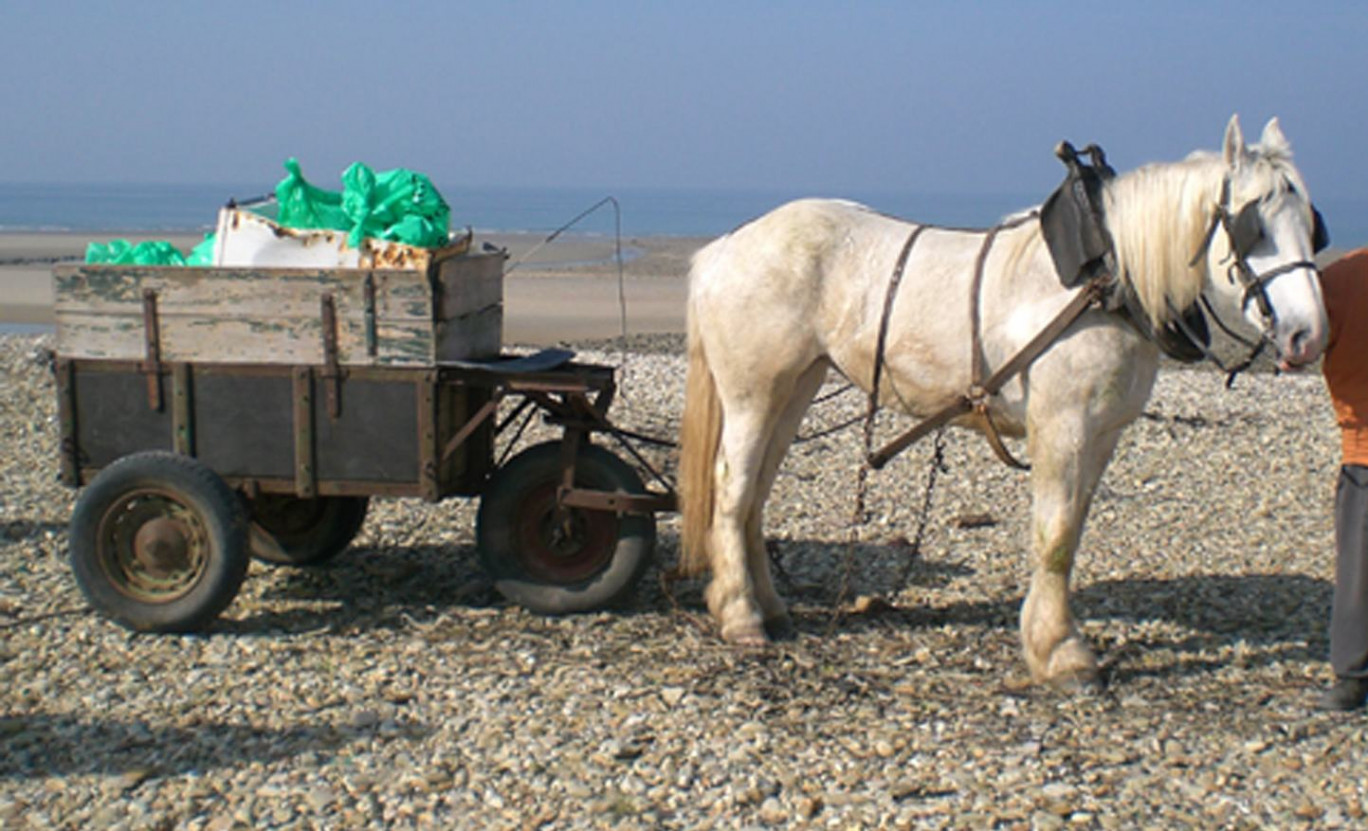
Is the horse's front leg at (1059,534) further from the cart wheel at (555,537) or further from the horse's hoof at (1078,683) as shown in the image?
the cart wheel at (555,537)

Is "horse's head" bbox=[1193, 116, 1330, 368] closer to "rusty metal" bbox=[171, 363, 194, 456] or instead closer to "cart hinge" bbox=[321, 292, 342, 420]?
"cart hinge" bbox=[321, 292, 342, 420]

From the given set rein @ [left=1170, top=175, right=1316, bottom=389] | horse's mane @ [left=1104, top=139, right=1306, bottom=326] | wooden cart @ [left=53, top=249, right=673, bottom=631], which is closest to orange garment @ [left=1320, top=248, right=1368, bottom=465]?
rein @ [left=1170, top=175, right=1316, bottom=389]

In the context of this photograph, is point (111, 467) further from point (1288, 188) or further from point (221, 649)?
point (1288, 188)

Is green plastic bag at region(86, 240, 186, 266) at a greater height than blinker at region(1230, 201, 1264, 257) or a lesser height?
lesser

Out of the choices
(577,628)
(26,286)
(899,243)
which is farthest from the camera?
(26,286)

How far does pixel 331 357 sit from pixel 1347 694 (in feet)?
14.0

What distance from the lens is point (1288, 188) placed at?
15.9ft

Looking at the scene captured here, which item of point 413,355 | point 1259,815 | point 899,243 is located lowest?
point 1259,815

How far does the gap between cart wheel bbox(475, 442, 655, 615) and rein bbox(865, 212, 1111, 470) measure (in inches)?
45.8

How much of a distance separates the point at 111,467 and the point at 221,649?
36.1 inches

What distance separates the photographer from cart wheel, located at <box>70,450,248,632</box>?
5.88m

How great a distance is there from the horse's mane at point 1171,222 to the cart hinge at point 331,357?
319cm

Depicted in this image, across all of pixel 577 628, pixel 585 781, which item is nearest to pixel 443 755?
pixel 585 781

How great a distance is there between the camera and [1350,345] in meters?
4.95
